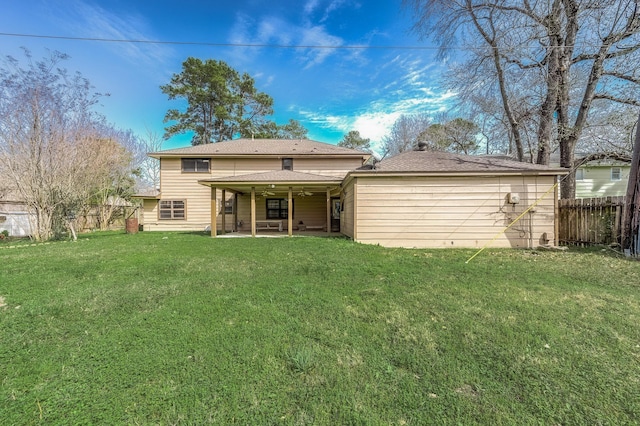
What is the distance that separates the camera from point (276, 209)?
15.6 m

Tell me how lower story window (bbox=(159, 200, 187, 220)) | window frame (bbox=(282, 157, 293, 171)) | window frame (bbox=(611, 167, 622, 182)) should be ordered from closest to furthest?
lower story window (bbox=(159, 200, 187, 220)) < window frame (bbox=(282, 157, 293, 171)) < window frame (bbox=(611, 167, 622, 182))

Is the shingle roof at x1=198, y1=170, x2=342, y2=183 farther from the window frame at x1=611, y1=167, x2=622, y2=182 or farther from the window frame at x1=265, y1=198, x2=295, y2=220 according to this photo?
the window frame at x1=611, y1=167, x2=622, y2=182

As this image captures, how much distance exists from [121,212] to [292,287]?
20020mm

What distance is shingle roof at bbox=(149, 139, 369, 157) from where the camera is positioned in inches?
589

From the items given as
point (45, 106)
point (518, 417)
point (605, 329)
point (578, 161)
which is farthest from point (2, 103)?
point (578, 161)

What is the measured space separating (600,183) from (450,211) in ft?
67.5

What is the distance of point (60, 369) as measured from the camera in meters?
2.39

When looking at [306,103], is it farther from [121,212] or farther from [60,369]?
[60,369]

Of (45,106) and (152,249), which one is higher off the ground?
(45,106)

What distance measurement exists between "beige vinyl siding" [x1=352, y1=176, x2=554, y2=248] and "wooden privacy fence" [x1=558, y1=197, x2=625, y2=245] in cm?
79

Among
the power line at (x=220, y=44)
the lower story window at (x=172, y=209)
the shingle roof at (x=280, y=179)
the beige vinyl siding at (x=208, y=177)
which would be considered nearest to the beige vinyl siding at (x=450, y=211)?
the shingle roof at (x=280, y=179)

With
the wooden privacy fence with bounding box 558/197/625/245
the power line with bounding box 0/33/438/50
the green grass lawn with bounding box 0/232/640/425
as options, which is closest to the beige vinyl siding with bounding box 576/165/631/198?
the wooden privacy fence with bounding box 558/197/625/245

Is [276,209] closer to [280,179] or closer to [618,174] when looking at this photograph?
[280,179]

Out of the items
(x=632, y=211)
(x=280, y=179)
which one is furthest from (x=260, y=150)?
(x=632, y=211)
